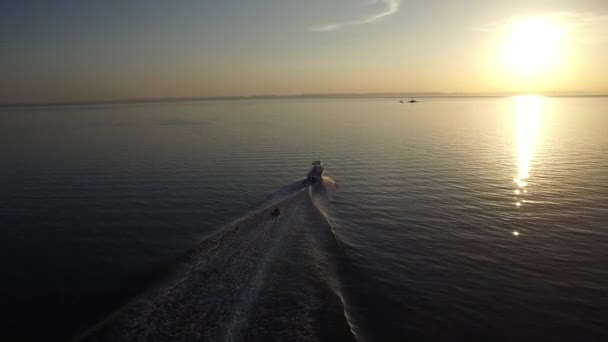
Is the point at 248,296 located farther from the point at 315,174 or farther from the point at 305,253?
the point at 315,174

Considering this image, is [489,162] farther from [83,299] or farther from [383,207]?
[83,299]

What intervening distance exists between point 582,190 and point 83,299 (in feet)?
149

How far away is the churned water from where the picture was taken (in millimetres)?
17031

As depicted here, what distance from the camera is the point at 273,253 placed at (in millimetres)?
23562

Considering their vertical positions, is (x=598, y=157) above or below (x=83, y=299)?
above

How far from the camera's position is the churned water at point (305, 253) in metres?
17.0

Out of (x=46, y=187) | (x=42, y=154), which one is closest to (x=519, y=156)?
(x=46, y=187)

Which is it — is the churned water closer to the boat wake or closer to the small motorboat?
the boat wake

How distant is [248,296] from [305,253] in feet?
20.6

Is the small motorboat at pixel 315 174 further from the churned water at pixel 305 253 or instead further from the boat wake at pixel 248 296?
the boat wake at pixel 248 296

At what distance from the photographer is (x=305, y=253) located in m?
24.0

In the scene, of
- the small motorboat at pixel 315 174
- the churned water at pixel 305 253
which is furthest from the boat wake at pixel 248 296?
the small motorboat at pixel 315 174

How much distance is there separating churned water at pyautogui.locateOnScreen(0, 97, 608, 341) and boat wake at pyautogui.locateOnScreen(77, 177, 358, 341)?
0.30 feet

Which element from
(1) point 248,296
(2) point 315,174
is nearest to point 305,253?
(1) point 248,296
